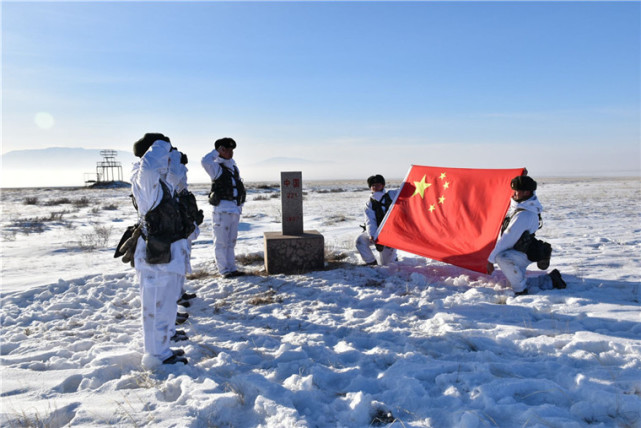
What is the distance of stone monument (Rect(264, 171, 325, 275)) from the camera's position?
7258mm

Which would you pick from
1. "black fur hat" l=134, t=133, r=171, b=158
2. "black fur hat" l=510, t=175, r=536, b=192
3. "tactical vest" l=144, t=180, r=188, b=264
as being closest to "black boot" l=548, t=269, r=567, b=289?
"black fur hat" l=510, t=175, r=536, b=192

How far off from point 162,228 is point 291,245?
3673mm

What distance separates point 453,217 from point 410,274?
1242 millimetres

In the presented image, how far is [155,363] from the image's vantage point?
12.6ft

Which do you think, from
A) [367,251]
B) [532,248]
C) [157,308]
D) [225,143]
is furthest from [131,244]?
[532,248]

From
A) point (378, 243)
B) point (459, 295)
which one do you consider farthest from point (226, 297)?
point (459, 295)

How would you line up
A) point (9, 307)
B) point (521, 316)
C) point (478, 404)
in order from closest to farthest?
point (478, 404), point (521, 316), point (9, 307)

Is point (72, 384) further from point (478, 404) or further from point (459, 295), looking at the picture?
point (459, 295)

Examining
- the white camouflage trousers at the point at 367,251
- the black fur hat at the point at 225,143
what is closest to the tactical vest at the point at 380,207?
the white camouflage trousers at the point at 367,251

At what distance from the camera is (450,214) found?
6621mm

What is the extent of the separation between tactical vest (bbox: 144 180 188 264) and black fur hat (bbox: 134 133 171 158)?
0.42 meters

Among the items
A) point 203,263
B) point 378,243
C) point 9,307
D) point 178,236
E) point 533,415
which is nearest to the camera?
point 533,415

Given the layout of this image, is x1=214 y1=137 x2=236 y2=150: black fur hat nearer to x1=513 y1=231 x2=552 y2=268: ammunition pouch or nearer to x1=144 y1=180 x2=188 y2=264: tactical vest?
x1=144 y1=180 x2=188 y2=264: tactical vest

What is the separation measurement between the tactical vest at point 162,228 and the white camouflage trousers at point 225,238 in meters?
3.09
